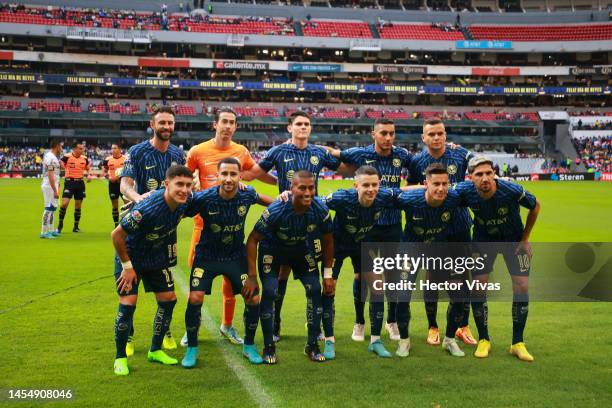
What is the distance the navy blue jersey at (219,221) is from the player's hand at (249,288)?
34 centimetres

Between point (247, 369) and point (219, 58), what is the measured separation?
62334mm

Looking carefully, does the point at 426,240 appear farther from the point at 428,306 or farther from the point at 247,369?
the point at 247,369

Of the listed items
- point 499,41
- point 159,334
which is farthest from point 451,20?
point 159,334

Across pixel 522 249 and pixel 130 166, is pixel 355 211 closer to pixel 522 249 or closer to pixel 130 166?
pixel 522 249

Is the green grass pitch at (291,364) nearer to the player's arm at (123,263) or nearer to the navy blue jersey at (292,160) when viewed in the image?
the player's arm at (123,263)

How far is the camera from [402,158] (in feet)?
23.5

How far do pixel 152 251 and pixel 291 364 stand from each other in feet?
6.58

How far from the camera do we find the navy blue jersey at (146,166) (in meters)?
6.70

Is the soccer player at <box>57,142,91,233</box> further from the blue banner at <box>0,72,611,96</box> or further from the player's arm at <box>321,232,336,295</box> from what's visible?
the blue banner at <box>0,72,611,96</box>

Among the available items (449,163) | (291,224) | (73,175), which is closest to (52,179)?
(73,175)

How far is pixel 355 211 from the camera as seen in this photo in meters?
6.40

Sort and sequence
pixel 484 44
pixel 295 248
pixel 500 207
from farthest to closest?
1. pixel 484 44
2. pixel 500 207
3. pixel 295 248

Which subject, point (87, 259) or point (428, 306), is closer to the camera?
point (428, 306)

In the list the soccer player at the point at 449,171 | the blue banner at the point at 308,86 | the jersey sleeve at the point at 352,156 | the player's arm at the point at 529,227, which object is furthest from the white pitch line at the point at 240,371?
the blue banner at the point at 308,86
